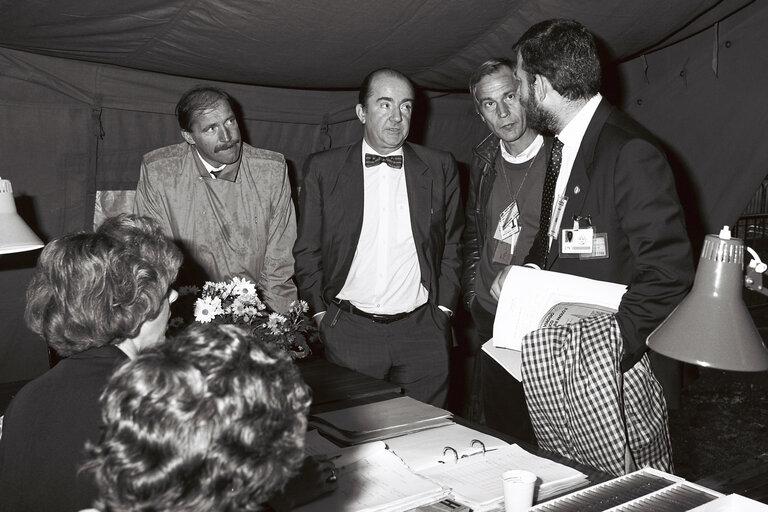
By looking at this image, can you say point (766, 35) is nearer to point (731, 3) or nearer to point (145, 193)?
point (731, 3)

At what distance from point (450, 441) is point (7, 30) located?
2393mm

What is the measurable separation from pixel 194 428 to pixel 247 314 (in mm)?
1553

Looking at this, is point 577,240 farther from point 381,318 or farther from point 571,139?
point 381,318

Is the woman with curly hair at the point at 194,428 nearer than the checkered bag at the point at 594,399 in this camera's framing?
Yes

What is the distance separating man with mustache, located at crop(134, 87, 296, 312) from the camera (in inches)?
138

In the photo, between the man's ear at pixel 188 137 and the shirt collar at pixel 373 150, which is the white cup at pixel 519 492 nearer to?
the shirt collar at pixel 373 150

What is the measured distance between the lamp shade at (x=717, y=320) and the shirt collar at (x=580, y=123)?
1157 mm

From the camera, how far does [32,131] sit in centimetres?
332

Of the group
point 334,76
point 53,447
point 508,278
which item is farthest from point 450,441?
point 334,76

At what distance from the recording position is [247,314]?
2.35 metres

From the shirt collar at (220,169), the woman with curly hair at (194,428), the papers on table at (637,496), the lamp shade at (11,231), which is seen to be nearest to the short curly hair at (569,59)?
the papers on table at (637,496)

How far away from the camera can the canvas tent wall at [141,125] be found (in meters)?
3.24

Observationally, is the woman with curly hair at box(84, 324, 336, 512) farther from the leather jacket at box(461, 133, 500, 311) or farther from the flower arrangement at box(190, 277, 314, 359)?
the leather jacket at box(461, 133, 500, 311)

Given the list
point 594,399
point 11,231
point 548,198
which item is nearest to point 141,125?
point 11,231
